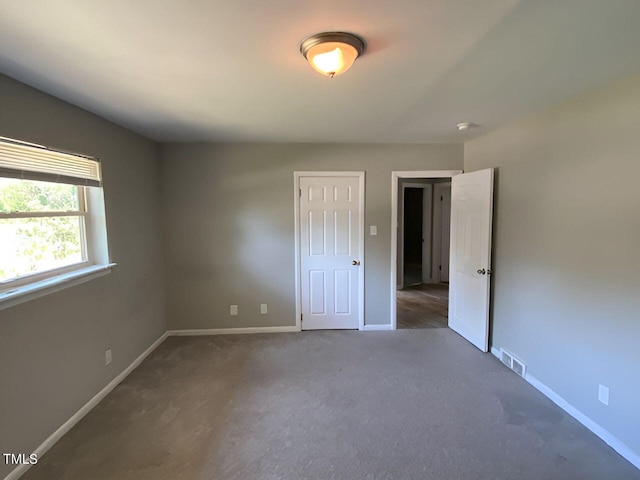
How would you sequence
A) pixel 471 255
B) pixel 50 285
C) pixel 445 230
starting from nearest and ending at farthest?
pixel 50 285, pixel 471 255, pixel 445 230

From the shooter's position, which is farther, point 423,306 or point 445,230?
point 445,230

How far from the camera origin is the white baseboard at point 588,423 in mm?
1944

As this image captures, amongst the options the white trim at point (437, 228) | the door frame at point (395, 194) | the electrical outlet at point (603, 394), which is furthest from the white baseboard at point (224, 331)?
the white trim at point (437, 228)

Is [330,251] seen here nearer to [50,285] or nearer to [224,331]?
[224,331]

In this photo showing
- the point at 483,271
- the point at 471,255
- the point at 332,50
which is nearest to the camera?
the point at 332,50

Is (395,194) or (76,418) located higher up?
(395,194)

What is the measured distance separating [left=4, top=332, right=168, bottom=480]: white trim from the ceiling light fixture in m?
2.85

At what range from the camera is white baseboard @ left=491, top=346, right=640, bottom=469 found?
6.38 feet

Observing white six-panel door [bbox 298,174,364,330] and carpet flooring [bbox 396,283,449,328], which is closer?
white six-panel door [bbox 298,174,364,330]

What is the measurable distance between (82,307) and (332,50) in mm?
2559

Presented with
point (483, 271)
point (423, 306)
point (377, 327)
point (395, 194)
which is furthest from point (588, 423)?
point (423, 306)

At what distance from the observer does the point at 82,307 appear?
2432 mm

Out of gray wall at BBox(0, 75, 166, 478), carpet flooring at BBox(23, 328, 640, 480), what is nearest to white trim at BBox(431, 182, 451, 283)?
carpet flooring at BBox(23, 328, 640, 480)

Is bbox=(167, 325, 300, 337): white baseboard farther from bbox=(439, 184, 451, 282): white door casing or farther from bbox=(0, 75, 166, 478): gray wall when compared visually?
bbox=(439, 184, 451, 282): white door casing
